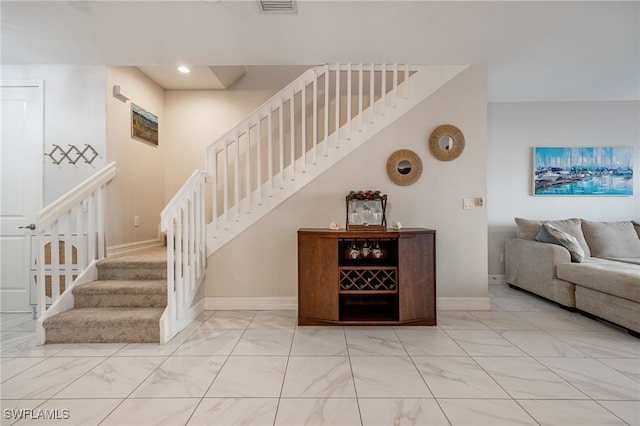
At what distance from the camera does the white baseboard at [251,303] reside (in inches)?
130

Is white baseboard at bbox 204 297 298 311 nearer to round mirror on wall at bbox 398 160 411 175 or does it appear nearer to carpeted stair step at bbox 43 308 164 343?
carpeted stair step at bbox 43 308 164 343

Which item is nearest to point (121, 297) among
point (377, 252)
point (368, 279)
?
point (368, 279)

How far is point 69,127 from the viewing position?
321 centimetres

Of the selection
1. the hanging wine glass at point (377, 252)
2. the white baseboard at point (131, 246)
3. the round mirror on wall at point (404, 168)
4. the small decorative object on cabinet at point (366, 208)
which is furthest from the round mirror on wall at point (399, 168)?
the white baseboard at point (131, 246)

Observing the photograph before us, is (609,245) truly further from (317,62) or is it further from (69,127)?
(69,127)

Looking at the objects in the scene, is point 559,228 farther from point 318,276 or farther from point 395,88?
point 318,276

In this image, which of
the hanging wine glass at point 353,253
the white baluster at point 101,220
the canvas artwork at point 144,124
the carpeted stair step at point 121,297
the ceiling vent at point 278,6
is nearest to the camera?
the ceiling vent at point 278,6

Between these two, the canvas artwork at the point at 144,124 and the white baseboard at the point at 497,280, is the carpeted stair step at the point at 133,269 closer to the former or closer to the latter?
the canvas artwork at the point at 144,124

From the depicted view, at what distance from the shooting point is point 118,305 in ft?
9.22

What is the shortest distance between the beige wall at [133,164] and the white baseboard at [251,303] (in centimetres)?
131

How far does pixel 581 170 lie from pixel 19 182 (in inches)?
291

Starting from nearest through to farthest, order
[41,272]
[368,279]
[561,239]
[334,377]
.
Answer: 1. [334,377]
2. [41,272]
3. [368,279]
4. [561,239]

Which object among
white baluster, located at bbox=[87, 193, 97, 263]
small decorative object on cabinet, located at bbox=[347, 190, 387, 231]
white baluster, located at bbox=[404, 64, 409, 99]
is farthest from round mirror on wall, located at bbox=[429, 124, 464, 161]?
white baluster, located at bbox=[87, 193, 97, 263]

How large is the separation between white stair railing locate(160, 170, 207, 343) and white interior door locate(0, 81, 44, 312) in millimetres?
1776
